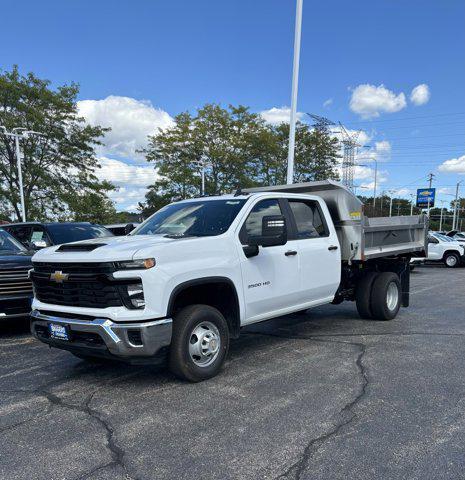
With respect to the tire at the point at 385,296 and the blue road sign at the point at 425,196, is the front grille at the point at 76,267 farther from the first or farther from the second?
the blue road sign at the point at 425,196

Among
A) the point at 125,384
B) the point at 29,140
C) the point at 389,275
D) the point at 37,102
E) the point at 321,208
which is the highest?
the point at 37,102

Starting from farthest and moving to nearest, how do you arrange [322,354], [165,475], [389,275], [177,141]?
[177,141] → [389,275] → [322,354] → [165,475]

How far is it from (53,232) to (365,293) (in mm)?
6069

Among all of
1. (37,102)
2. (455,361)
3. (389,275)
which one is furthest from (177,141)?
(455,361)

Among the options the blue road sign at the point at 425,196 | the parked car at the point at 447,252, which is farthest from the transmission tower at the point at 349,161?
the parked car at the point at 447,252

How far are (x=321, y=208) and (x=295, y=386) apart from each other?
2.80m

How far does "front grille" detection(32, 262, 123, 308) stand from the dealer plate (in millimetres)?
232

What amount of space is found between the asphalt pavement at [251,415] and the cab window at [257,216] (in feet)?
4.94

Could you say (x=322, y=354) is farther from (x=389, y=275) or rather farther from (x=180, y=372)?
(x=389, y=275)

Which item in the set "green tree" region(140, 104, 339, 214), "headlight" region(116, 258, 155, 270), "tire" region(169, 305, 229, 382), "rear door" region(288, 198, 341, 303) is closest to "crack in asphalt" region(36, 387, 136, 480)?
"tire" region(169, 305, 229, 382)

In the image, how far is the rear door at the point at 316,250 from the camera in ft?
19.8

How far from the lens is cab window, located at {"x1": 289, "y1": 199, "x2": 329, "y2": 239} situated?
6168 millimetres

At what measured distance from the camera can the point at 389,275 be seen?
26.1 ft

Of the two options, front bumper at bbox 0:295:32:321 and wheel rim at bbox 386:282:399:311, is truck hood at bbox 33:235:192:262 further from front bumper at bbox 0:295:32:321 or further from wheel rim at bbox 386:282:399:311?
wheel rim at bbox 386:282:399:311
